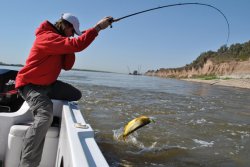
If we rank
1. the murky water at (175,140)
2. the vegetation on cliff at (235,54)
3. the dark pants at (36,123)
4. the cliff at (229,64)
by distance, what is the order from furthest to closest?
the vegetation on cliff at (235,54) → the cliff at (229,64) → the murky water at (175,140) → the dark pants at (36,123)

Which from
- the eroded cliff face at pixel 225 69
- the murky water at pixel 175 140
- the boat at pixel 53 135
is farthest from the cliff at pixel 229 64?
the boat at pixel 53 135

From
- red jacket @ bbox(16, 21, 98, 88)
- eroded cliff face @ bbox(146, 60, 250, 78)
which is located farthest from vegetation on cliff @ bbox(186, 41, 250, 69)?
red jacket @ bbox(16, 21, 98, 88)

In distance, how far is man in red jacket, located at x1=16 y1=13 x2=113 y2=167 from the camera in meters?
2.97

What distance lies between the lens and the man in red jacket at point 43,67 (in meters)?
2.97

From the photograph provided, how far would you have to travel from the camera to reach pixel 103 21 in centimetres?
312

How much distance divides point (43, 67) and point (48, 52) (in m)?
0.17

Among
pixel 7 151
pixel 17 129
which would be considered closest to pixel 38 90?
pixel 17 129

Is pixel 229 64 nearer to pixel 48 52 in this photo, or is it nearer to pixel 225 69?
pixel 225 69

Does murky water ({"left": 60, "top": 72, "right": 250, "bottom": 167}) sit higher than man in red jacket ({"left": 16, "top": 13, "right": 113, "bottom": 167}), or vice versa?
man in red jacket ({"left": 16, "top": 13, "right": 113, "bottom": 167})

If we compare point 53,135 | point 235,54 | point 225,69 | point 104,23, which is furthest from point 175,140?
point 235,54

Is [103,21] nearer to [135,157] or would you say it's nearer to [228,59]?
[135,157]

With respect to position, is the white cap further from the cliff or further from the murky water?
the cliff

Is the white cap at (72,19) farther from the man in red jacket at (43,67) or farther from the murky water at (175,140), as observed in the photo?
the murky water at (175,140)

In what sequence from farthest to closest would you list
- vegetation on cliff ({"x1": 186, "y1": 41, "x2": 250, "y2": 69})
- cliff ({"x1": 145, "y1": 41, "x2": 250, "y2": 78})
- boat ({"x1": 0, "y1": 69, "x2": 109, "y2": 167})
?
1. vegetation on cliff ({"x1": 186, "y1": 41, "x2": 250, "y2": 69})
2. cliff ({"x1": 145, "y1": 41, "x2": 250, "y2": 78})
3. boat ({"x1": 0, "y1": 69, "x2": 109, "y2": 167})
